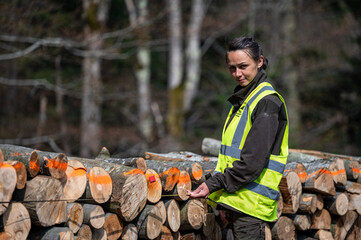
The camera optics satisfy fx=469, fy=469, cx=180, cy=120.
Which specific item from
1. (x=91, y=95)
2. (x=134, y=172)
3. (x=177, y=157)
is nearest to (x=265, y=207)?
(x=134, y=172)

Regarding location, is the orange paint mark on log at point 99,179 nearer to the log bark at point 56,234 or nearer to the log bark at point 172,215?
the log bark at point 56,234

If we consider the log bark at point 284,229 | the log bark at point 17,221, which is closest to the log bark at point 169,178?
the log bark at point 284,229

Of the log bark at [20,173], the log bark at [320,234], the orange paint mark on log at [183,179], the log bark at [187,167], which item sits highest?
the log bark at [20,173]

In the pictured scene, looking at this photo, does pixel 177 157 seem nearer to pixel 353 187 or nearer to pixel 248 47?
pixel 353 187

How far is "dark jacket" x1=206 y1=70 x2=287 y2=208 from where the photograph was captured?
3035 mm

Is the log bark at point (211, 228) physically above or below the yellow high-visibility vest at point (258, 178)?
below

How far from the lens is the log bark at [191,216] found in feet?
13.4

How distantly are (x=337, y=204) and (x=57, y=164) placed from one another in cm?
297

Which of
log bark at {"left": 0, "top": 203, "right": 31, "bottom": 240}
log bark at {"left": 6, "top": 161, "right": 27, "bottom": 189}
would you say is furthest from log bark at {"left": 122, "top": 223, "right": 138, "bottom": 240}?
log bark at {"left": 6, "top": 161, "right": 27, "bottom": 189}

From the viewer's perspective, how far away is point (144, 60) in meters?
16.6

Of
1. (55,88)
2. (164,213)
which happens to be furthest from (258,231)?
(55,88)

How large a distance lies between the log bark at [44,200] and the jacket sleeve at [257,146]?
1174mm

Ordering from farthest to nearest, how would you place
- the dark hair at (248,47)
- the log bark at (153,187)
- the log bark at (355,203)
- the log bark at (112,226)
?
the log bark at (355,203)
the log bark at (153,187)
the log bark at (112,226)
the dark hair at (248,47)

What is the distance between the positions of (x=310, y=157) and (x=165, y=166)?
247 cm
